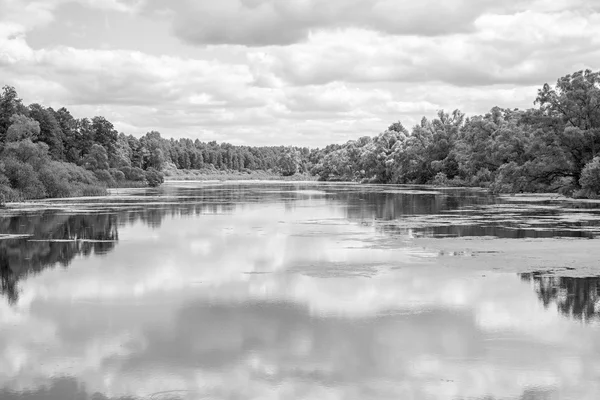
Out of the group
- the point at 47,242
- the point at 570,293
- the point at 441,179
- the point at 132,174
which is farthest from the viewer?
the point at 132,174

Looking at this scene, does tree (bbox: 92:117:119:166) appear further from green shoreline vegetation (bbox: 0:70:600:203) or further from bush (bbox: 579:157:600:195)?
bush (bbox: 579:157:600:195)

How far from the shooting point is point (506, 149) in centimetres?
7306

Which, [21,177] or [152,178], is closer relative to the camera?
[21,177]

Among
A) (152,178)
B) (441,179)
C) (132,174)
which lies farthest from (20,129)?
(441,179)

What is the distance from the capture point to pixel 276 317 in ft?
42.8

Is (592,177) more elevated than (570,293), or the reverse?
(592,177)

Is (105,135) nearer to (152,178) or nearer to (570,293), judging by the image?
(152,178)

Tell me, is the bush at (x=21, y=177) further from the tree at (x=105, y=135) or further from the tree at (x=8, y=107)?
the tree at (x=105, y=135)

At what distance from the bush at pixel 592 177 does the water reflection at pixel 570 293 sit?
36280mm

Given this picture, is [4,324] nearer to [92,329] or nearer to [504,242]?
[92,329]

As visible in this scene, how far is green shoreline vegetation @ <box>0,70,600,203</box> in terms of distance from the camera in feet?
189

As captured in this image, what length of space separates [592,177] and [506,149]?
22281 mm

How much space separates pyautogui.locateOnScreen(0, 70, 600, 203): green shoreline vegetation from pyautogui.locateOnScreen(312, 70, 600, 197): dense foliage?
3.6 inches

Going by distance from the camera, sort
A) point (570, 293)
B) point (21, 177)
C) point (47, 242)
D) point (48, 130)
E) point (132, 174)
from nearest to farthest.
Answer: point (570, 293) → point (47, 242) → point (21, 177) → point (48, 130) → point (132, 174)
